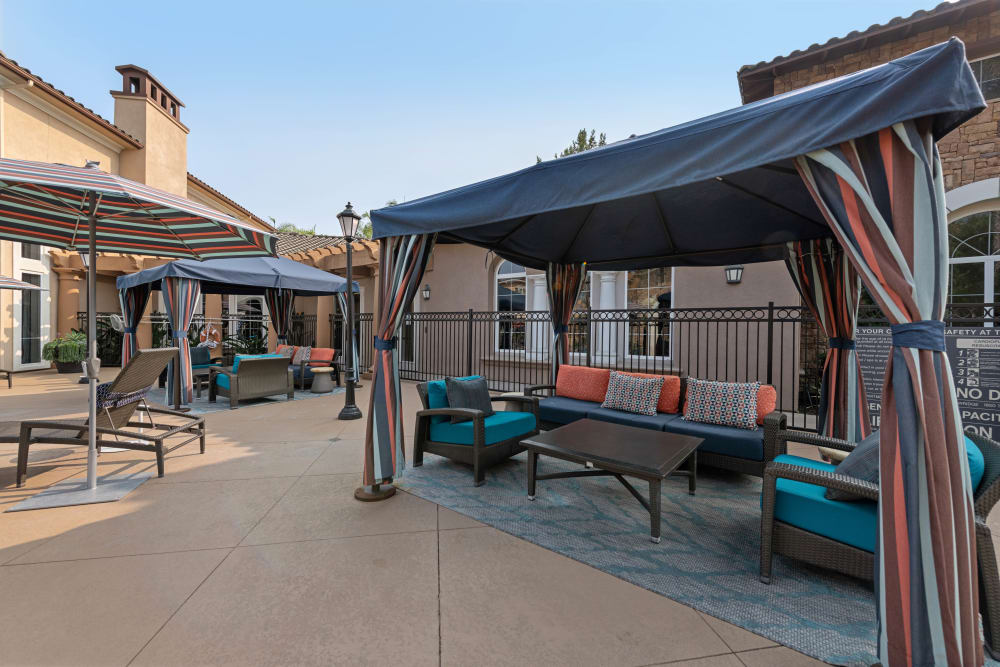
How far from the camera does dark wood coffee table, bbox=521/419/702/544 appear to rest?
2549 mm

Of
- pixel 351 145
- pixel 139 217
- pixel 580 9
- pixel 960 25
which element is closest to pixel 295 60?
pixel 351 145

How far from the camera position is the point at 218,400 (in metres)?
7.43

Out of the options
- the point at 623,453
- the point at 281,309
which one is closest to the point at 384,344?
the point at 623,453

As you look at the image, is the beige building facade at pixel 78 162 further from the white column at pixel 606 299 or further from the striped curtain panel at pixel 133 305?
the white column at pixel 606 299

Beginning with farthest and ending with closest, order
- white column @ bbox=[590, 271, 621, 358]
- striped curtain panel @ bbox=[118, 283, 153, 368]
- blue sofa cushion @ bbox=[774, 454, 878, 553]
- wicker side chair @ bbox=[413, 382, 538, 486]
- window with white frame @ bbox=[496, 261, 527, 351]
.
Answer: window with white frame @ bbox=[496, 261, 527, 351]
white column @ bbox=[590, 271, 621, 358]
striped curtain panel @ bbox=[118, 283, 153, 368]
wicker side chair @ bbox=[413, 382, 538, 486]
blue sofa cushion @ bbox=[774, 454, 878, 553]

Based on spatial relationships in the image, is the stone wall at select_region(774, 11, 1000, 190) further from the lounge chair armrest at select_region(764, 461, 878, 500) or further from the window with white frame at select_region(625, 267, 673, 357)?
the lounge chair armrest at select_region(764, 461, 878, 500)

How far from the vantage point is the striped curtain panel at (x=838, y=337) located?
11.0 ft

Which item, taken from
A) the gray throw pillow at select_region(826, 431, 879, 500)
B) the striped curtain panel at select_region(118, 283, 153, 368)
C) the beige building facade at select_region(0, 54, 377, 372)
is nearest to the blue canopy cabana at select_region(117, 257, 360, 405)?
the striped curtain panel at select_region(118, 283, 153, 368)

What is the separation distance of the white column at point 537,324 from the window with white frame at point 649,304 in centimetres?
173

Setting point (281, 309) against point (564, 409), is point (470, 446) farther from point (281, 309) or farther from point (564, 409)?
point (281, 309)

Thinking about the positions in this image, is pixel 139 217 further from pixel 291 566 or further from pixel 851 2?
pixel 851 2

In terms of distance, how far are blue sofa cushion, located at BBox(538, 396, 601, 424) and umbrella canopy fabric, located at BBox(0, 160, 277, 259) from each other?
3460 millimetres

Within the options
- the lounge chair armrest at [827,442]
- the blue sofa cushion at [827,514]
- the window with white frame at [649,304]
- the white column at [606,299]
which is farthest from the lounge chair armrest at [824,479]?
the white column at [606,299]

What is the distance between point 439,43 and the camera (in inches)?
226
